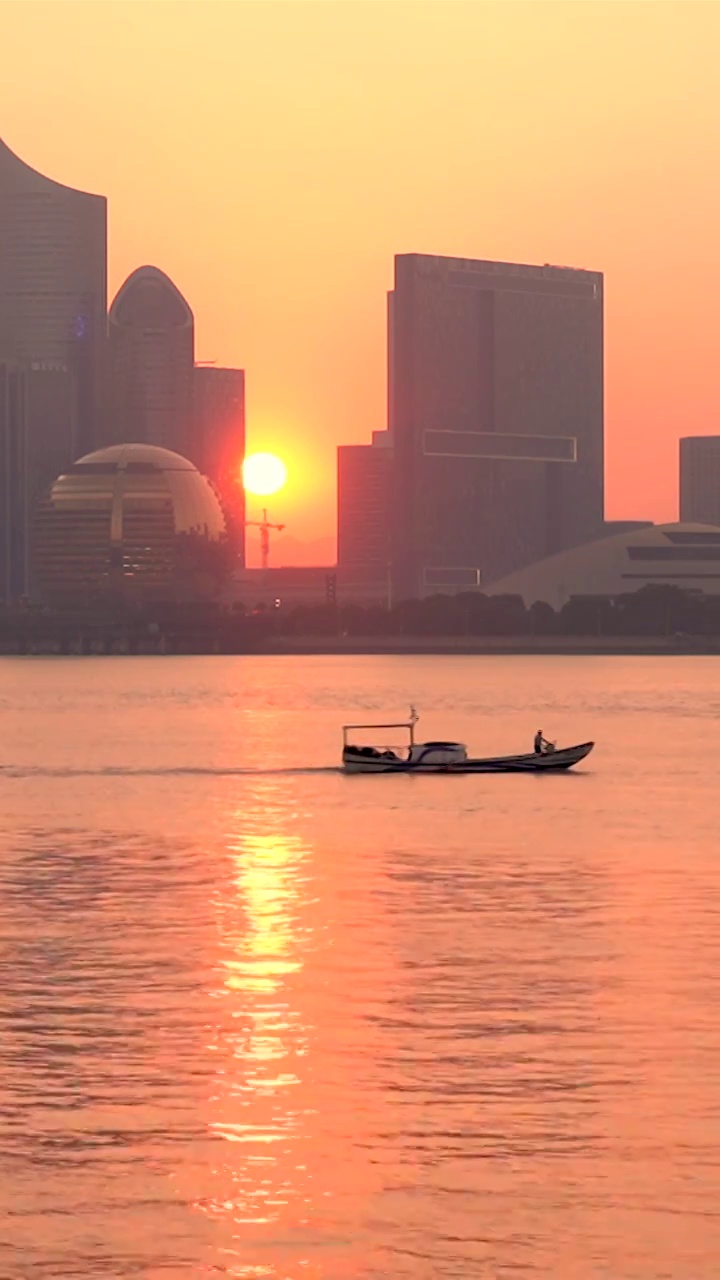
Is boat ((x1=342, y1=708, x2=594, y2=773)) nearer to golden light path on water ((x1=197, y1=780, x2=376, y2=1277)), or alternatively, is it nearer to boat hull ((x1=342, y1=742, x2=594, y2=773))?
boat hull ((x1=342, y1=742, x2=594, y2=773))

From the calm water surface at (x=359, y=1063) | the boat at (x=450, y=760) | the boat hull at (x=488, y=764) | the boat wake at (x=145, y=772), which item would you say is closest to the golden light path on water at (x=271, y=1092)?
the calm water surface at (x=359, y=1063)

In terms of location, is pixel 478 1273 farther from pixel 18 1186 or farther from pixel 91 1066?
pixel 91 1066

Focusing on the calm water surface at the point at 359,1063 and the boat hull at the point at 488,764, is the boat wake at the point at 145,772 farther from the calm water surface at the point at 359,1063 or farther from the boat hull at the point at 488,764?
the calm water surface at the point at 359,1063

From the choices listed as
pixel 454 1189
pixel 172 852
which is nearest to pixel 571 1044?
pixel 454 1189

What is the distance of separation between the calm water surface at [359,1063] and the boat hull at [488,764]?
52.1m

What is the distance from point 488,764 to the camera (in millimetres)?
157250

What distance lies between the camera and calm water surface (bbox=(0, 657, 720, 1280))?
35406 millimetres

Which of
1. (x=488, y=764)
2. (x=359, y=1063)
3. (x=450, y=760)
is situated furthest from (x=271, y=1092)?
(x=488, y=764)

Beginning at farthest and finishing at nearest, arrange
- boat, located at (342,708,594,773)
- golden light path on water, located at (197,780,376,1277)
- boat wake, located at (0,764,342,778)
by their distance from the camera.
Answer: boat wake, located at (0,764,342,778)
boat, located at (342,708,594,773)
golden light path on water, located at (197,780,376,1277)

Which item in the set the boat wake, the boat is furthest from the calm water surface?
the boat wake

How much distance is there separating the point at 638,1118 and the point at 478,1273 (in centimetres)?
1028

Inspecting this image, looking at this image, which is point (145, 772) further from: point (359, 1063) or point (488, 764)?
point (359, 1063)

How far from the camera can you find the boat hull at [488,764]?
513 feet

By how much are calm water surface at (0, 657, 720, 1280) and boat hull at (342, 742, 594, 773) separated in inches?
2050
